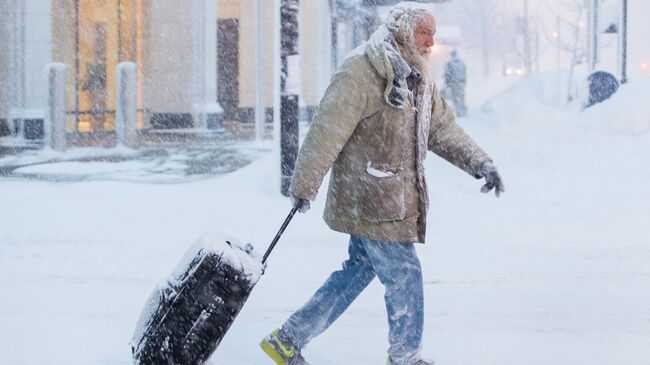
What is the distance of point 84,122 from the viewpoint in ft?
62.5

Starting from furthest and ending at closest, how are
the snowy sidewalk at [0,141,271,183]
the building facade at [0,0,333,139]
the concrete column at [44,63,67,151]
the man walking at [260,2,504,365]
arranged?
the building facade at [0,0,333,139] < the concrete column at [44,63,67,151] < the snowy sidewalk at [0,141,271,183] < the man walking at [260,2,504,365]

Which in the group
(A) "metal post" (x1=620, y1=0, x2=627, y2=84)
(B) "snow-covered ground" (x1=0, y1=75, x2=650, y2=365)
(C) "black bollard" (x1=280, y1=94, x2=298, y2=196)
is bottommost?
(B) "snow-covered ground" (x1=0, y1=75, x2=650, y2=365)

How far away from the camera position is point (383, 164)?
425 centimetres

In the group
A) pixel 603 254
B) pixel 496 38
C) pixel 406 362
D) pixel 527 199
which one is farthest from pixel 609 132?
pixel 496 38

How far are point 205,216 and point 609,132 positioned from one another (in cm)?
711

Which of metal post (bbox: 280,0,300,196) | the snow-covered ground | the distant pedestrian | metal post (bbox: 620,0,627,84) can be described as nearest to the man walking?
the snow-covered ground

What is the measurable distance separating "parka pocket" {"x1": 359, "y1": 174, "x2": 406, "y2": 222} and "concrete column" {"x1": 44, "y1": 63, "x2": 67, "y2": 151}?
37.0 feet

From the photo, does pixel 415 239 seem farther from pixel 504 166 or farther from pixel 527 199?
pixel 504 166

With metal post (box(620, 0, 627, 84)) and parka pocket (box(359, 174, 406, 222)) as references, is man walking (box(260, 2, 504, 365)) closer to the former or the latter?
parka pocket (box(359, 174, 406, 222))

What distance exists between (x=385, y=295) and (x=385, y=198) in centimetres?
48

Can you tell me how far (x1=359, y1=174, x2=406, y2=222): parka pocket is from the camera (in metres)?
4.24

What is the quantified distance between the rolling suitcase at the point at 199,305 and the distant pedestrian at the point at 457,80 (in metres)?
23.0

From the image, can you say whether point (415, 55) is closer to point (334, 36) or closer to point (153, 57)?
point (153, 57)

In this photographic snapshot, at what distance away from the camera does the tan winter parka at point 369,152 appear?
4.12 m
